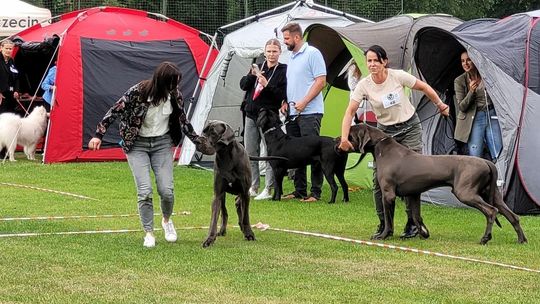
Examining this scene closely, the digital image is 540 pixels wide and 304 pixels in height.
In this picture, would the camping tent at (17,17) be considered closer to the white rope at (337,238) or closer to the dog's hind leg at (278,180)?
the dog's hind leg at (278,180)

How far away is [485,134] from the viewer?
36.0 ft

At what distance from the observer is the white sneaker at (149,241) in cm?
787

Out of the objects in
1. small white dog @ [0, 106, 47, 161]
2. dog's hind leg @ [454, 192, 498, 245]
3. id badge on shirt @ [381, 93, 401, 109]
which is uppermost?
id badge on shirt @ [381, 93, 401, 109]

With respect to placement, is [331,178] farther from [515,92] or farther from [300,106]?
[515,92]

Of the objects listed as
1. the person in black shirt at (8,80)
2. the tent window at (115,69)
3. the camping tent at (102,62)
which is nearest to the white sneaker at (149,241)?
the camping tent at (102,62)

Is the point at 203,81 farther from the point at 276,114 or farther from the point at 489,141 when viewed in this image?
the point at 489,141

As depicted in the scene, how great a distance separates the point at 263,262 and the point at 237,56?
8651 millimetres

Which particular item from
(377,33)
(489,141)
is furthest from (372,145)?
(377,33)

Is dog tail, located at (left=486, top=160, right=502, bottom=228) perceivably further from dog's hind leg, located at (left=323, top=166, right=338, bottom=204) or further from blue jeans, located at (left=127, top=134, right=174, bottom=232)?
dog's hind leg, located at (left=323, top=166, right=338, bottom=204)

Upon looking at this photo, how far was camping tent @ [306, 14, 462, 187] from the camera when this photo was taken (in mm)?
12523

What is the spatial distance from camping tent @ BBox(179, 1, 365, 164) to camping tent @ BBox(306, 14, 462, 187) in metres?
0.77

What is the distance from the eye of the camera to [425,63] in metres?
11.2

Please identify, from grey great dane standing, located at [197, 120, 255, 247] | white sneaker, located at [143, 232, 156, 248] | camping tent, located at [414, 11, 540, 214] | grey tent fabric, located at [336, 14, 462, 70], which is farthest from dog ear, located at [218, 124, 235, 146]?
grey tent fabric, located at [336, 14, 462, 70]

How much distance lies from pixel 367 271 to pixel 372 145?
1784 millimetres
